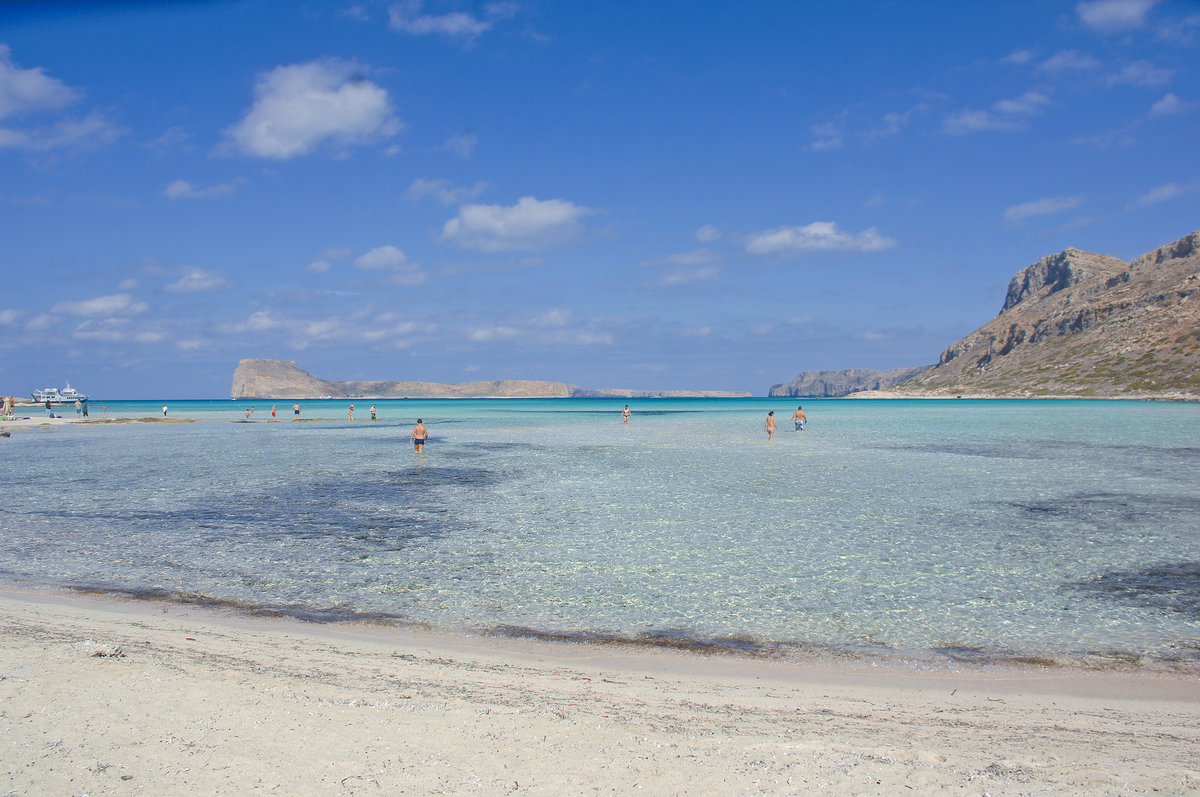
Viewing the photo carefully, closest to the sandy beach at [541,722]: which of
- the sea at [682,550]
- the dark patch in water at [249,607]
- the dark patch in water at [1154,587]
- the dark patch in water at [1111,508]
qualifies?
the sea at [682,550]

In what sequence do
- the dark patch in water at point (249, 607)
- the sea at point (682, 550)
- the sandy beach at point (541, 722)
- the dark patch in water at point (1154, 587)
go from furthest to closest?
the dark patch in water at point (1154, 587)
the dark patch in water at point (249, 607)
the sea at point (682, 550)
the sandy beach at point (541, 722)

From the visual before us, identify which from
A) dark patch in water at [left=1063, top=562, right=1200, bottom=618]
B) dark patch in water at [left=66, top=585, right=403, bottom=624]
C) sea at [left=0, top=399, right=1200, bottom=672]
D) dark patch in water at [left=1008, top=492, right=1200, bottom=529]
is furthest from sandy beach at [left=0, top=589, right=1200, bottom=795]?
dark patch in water at [left=1008, top=492, right=1200, bottom=529]

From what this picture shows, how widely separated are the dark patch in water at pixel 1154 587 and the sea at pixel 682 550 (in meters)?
0.08

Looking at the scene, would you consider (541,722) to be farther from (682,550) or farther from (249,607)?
(682,550)

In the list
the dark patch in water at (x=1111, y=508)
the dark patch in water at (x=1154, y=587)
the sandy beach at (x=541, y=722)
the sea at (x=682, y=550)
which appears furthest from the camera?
the dark patch in water at (x=1111, y=508)

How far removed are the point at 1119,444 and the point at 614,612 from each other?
44.9 meters

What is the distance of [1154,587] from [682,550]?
887cm

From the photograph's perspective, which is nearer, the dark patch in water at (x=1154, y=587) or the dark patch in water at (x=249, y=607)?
the dark patch in water at (x=249, y=607)

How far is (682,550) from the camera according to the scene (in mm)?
16188

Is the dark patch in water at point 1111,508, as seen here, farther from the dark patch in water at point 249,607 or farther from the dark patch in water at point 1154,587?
the dark patch in water at point 249,607

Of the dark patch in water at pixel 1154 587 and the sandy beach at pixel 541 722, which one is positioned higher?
the sandy beach at pixel 541 722

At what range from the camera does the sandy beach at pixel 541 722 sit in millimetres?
5867

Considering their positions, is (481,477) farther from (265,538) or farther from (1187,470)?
(1187,470)

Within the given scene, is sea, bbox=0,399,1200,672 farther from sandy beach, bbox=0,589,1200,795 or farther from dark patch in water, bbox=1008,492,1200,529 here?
sandy beach, bbox=0,589,1200,795
